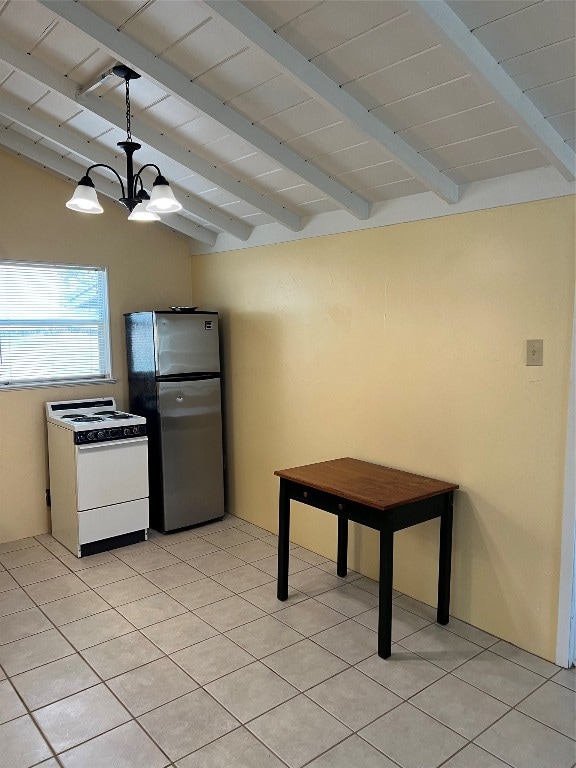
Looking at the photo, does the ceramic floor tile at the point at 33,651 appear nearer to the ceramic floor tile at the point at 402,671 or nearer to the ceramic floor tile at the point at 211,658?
the ceramic floor tile at the point at 211,658

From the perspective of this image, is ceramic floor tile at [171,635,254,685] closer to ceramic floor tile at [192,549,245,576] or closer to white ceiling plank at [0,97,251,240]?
ceramic floor tile at [192,549,245,576]

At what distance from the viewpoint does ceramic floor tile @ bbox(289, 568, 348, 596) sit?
11.0 feet

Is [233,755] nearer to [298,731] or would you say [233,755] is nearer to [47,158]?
[298,731]

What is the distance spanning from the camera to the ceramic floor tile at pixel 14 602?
124 inches

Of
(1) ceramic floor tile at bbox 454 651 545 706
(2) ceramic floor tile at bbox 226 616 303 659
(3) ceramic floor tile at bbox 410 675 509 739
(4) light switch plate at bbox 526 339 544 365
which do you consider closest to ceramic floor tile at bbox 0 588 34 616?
(2) ceramic floor tile at bbox 226 616 303 659

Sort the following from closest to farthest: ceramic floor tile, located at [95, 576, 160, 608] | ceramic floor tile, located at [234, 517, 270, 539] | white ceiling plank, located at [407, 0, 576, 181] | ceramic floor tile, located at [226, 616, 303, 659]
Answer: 1. white ceiling plank, located at [407, 0, 576, 181]
2. ceramic floor tile, located at [226, 616, 303, 659]
3. ceramic floor tile, located at [95, 576, 160, 608]
4. ceramic floor tile, located at [234, 517, 270, 539]

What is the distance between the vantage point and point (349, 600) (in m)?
3.22

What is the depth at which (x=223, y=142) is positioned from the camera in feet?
9.86

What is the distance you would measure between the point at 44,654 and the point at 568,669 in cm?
239

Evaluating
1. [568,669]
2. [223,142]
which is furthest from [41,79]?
[568,669]

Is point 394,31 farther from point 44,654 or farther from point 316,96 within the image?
point 44,654

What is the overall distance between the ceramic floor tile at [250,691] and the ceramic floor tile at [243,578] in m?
0.81

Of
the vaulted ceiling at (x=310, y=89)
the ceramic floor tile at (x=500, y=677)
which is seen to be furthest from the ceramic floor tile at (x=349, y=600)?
the vaulted ceiling at (x=310, y=89)

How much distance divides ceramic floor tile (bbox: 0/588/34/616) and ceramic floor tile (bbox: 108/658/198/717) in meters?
0.96
